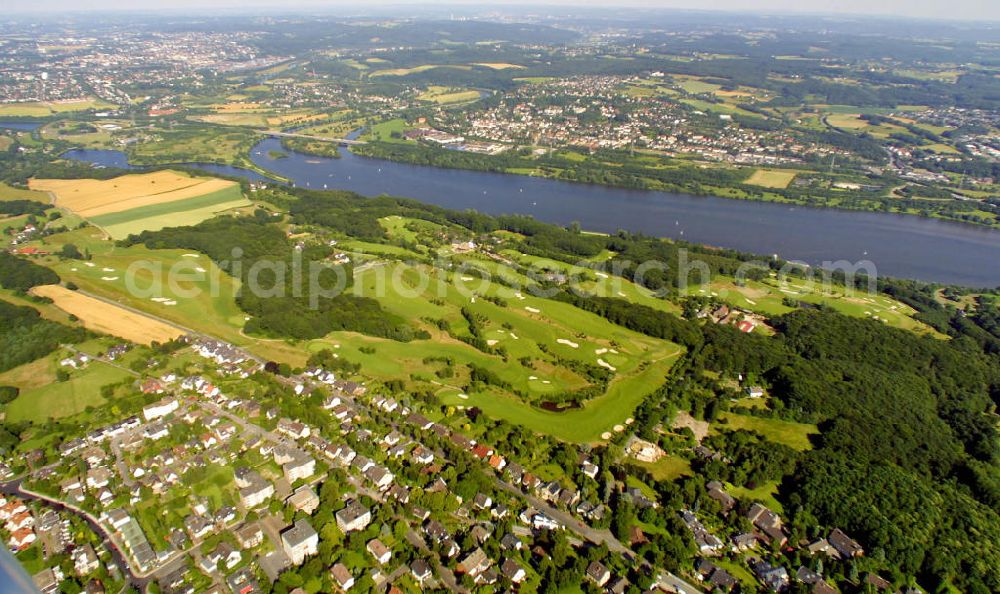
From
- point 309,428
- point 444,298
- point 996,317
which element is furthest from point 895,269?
point 309,428

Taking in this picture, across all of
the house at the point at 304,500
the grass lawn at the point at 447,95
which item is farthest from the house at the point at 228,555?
the grass lawn at the point at 447,95

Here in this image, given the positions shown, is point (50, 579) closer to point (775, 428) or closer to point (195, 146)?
point (775, 428)

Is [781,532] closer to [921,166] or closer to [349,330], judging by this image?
[349,330]

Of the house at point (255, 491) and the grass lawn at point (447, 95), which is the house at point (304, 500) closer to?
the house at point (255, 491)

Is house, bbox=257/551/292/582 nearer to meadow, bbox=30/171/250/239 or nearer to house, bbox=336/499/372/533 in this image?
house, bbox=336/499/372/533

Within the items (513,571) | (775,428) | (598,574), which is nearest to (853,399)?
(775,428)

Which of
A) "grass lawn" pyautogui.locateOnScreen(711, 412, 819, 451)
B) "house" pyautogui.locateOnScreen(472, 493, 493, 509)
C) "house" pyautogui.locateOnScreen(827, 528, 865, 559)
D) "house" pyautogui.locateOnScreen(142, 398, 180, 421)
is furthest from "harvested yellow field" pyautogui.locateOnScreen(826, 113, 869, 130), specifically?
"house" pyautogui.locateOnScreen(142, 398, 180, 421)

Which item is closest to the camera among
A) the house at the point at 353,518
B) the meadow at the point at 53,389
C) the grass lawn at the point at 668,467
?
the house at the point at 353,518
